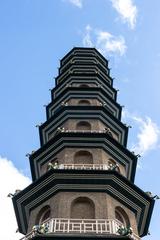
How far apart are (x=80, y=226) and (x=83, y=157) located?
8059mm

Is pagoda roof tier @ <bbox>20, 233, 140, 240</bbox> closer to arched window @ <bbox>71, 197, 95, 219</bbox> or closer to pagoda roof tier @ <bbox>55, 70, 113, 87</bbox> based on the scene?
arched window @ <bbox>71, 197, 95, 219</bbox>

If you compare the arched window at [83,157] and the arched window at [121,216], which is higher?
the arched window at [83,157]

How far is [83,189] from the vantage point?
27.8m

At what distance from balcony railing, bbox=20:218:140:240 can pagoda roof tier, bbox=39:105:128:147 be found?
12.5 metres

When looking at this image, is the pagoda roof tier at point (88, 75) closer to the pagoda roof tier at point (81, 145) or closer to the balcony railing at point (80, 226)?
the pagoda roof tier at point (81, 145)

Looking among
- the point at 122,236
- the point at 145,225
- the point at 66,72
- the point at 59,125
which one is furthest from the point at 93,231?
the point at 66,72

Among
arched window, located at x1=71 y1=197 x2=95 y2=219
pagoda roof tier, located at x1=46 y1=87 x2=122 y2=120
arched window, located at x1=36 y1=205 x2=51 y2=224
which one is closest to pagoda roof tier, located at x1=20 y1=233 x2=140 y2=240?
arched window, located at x1=71 y1=197 x2=95 y2=219

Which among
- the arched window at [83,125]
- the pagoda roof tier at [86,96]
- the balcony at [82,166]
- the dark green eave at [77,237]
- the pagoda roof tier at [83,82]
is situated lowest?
the dark green eave at [77,237]

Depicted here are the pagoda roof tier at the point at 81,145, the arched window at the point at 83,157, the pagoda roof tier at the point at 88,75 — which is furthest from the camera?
the pagoda roof tier at the point at 88,75

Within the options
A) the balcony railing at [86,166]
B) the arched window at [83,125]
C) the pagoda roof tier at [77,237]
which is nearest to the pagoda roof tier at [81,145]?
the balcony railing at [86,166]

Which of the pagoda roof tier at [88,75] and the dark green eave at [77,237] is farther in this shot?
the pagoda roof tier at [88,75]

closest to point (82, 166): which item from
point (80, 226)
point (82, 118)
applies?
point (80, 226)

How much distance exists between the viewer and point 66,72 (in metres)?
46.6

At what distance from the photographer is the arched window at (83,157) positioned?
31.5 meters
